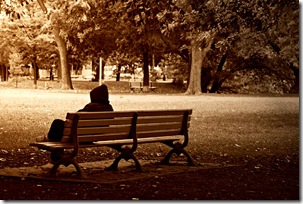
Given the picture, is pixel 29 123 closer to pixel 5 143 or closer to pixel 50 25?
pixel 5 143

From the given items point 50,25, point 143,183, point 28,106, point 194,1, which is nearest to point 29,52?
point 50,25

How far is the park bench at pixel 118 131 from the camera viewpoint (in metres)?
8.83

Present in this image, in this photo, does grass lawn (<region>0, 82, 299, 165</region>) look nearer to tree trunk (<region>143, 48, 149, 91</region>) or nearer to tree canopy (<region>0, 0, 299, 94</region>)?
tree canopy (<region>0, 0, 299, 94</region>)

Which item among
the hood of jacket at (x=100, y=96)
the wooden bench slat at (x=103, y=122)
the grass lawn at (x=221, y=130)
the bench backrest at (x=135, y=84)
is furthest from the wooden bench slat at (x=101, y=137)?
the bench backrest at (x=135, y=84)

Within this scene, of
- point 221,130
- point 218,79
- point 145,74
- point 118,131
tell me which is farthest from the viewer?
point 218,79

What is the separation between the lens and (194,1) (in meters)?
16.3

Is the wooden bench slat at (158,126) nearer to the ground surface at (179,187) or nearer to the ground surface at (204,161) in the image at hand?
the ground surface at (179,187)

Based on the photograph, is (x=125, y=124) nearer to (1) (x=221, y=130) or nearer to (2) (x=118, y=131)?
(2) (x=118, y=131)

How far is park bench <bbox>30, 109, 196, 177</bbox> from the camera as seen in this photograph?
348 inches

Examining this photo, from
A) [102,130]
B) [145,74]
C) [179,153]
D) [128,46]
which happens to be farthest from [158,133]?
[145,74]

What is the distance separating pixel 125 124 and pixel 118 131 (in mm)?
159

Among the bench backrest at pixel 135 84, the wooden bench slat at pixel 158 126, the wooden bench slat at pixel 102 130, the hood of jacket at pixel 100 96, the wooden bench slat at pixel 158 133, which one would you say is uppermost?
the hood of jacket at pixel 100 96

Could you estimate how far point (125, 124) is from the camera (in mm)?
9586

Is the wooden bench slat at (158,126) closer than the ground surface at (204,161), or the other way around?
the ground surface at (204,161)
